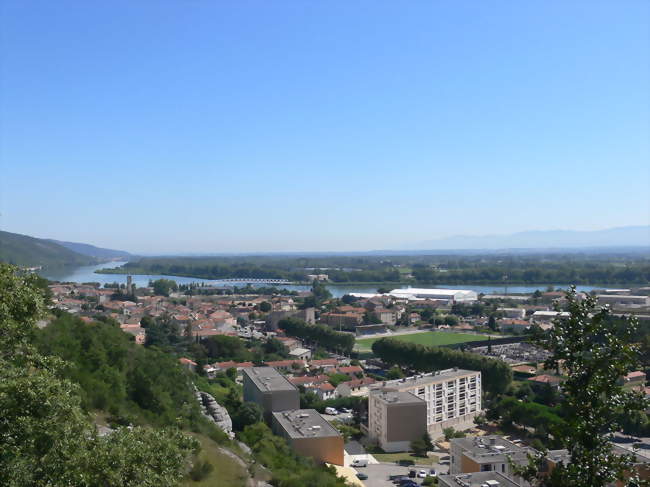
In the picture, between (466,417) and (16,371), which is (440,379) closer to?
(466,417)

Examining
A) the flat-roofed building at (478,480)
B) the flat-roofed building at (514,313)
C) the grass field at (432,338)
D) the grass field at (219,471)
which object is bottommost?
the grass field at (432,338)

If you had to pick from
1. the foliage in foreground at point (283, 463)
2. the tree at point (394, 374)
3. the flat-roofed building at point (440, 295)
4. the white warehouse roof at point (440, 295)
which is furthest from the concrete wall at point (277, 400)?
the white warehouse roof at point (440, 295)

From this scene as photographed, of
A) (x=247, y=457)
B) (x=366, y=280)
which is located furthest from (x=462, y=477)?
(x=366, y=280)

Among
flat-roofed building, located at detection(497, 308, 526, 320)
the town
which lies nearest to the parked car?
the town

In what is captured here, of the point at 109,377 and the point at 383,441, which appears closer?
the point at 109,377

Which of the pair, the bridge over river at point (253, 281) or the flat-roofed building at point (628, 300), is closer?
the flat-roofed building at point (628, 300)

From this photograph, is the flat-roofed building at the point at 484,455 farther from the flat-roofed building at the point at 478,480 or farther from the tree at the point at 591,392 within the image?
the tree at the point at 591,392
